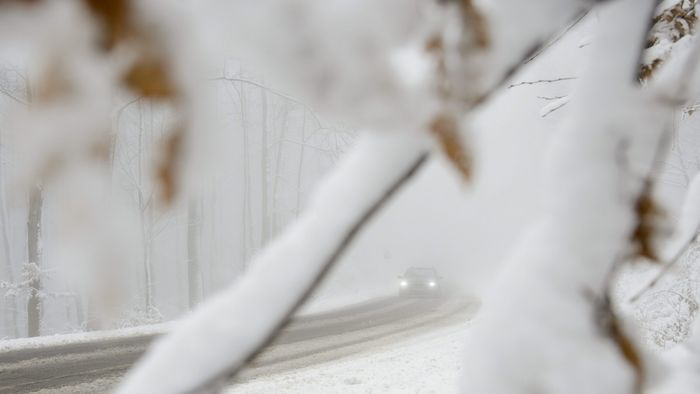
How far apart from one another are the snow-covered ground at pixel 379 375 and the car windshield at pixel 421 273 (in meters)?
8.04

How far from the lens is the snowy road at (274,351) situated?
802 centimetres

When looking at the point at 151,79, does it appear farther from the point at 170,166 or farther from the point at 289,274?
the point at 289,274

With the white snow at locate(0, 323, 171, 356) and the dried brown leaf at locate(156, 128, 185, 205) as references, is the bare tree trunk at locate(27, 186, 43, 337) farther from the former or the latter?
the dried brown leaf at locate(156, 128, 185, 205)

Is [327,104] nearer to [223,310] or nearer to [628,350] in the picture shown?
[223,310]

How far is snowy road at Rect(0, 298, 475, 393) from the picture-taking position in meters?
8.02

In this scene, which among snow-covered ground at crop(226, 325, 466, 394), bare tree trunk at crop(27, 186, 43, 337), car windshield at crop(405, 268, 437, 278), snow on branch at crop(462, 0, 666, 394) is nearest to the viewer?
snow on branch at crop(462, 0, 666, 394)

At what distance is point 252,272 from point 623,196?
54 centimetres

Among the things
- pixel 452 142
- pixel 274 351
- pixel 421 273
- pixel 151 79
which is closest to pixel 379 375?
pixel 274 351

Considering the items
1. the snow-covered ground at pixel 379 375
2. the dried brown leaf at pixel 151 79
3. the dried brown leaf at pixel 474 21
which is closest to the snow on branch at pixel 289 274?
the dried brown leaf at pixel 474 21

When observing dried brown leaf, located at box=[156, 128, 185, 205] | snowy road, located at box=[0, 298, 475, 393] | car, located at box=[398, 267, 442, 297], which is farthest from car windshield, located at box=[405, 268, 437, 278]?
dried brown leaf, located at box=[156, 128, 185, 205]

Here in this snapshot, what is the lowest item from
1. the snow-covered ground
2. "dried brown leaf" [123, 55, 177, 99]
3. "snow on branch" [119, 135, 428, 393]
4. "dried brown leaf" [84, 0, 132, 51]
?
the snow-covered ground

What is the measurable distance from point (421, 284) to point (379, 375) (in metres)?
9.88


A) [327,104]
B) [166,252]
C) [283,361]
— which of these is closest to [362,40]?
[327,104]

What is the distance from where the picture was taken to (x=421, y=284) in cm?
1803
